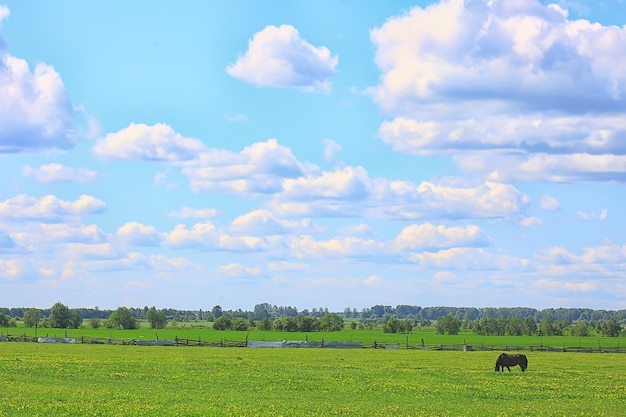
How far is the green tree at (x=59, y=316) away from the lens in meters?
181

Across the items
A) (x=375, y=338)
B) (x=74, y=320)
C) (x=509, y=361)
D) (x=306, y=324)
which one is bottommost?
(x=509, y=361)

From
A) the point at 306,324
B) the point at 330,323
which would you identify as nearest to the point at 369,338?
the point at 306,324

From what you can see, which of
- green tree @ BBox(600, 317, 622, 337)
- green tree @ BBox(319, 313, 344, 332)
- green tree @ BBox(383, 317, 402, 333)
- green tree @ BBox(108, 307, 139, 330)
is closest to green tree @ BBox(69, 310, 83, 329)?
green tree @ BBox(108, 307, 139, 330)

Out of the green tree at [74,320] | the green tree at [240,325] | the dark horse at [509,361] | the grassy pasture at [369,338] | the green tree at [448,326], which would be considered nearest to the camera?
the dark horse at [509,361]

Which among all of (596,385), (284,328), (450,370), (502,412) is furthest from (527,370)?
(284,328)

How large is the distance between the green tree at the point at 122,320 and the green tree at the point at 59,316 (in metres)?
9.64

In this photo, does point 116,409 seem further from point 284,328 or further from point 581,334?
point 581,334

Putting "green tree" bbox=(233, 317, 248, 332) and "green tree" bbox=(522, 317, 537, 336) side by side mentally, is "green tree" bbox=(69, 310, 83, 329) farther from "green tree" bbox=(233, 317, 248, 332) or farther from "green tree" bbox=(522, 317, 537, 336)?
"green tree" bbox=(522, 317, 537, 336)

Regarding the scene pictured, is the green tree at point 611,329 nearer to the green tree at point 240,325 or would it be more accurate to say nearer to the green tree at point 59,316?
the green tree at point 240,325

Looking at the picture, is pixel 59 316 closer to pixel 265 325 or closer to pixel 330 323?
pixel 265 325

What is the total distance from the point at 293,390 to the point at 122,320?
152 m

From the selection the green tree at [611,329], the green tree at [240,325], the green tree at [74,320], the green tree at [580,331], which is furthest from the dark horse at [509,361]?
the green tree at [74,320]

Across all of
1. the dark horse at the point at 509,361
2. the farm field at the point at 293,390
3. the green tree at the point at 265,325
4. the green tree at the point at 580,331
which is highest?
the green tree at the point at 265,325

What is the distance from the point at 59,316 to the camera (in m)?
181
